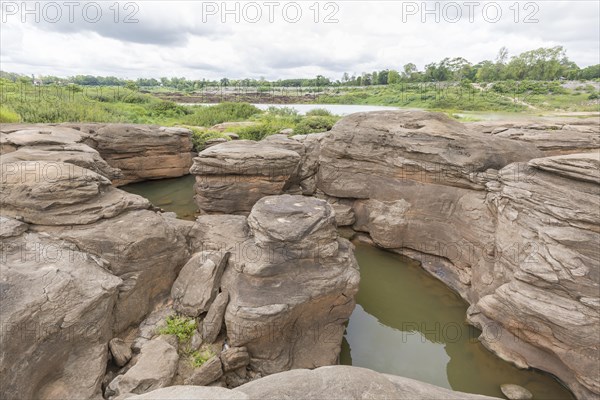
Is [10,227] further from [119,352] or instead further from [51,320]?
[119,352]

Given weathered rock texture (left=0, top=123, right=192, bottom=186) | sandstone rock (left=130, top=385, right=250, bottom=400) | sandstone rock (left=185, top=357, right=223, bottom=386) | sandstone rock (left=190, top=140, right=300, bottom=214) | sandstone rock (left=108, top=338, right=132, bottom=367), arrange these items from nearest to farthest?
sandstone rock (left=130, top=385, right=250, bottom=400) < sandstone rock (left=185, top=357, right=223, bottom=386) < sandstone rock (left=108, top=338, right=132, bottom=367) < weathered rock texture (left=0, top=123, right=192, bottom=186) < sandstone rock (left=190, top=140, right=300, bottom=214)

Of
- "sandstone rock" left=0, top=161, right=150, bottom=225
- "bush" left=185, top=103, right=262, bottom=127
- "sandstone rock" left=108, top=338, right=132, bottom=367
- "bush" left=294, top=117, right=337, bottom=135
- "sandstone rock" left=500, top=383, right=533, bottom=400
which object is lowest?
"sandstone rock" left=500, top=383, right=533, bottom=400

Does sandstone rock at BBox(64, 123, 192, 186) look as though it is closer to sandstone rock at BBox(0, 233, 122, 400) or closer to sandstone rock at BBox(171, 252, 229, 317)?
sandstone rock at BBox(171, 252, 229, 317)

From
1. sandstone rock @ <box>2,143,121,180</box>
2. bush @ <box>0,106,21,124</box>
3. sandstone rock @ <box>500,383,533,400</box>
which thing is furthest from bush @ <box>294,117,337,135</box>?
sandstone rock @ <box>500,383,533,400</box>

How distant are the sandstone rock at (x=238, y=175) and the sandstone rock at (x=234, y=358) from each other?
686cm

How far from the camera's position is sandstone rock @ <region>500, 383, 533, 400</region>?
6207mm

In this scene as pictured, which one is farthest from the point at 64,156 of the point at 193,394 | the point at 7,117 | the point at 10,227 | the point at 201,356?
the point at 7,117

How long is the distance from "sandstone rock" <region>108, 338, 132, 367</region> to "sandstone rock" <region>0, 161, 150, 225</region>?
2.91 m

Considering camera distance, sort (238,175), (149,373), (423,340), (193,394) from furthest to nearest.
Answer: (238,175)
(423,340)
(149,373)
(193,394)

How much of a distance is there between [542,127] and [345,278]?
1228 cm

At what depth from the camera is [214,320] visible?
6613 mm

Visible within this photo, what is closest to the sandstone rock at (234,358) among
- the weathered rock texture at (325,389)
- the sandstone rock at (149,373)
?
the sandstone rock at (149,373)

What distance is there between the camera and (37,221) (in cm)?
695

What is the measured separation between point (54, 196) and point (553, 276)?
11.3 meters
